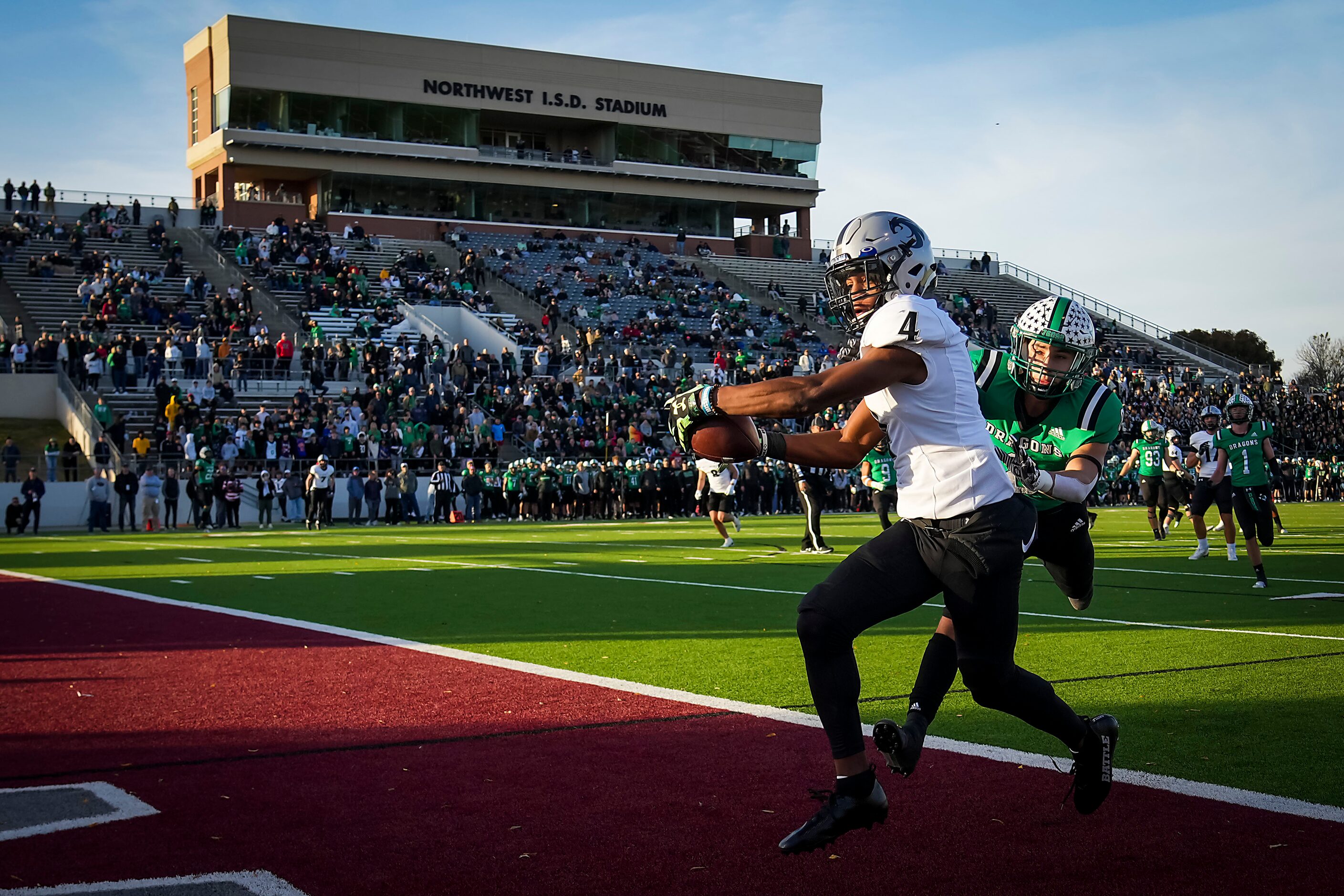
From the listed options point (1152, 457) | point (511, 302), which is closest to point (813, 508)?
point (1152, 457)

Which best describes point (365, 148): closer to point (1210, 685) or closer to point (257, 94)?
point (257, 94)

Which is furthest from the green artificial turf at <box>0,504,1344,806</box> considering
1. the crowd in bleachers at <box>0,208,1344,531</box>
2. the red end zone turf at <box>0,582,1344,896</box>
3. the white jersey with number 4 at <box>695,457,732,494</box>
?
the crowd in bleachers at <box>0,208,1344,531</box>

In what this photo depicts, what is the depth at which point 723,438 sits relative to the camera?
166 inches

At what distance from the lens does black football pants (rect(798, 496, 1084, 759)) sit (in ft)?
14.2

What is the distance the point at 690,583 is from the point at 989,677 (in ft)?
31.7

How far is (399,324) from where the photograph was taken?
41.2 m

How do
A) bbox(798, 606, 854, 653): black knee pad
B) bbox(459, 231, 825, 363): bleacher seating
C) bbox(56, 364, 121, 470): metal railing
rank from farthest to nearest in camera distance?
bbox(459, 231, 825, 363): bleacher seating < bbox(56, 364, 121, 470): metal railing < bbox(798, 606, 854, 653): black knee pad

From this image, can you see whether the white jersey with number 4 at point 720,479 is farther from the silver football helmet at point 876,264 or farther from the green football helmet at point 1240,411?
the silver football helmet at point 876,264

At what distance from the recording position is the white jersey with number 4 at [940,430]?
4.32m

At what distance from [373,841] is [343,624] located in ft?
21.1

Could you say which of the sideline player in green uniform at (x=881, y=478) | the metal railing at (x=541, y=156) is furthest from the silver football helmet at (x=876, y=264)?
the metal railing at (x=541, y=156)

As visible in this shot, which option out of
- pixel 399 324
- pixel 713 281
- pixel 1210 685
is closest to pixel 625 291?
pixel 713 281

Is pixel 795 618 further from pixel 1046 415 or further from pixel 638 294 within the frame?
pixel 638 294

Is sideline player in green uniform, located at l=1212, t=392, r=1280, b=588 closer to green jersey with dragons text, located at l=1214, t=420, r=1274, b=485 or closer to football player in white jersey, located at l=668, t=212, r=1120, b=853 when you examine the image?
green jersey with dragons text, located at l=1214, t=420, r=1274, b=485
